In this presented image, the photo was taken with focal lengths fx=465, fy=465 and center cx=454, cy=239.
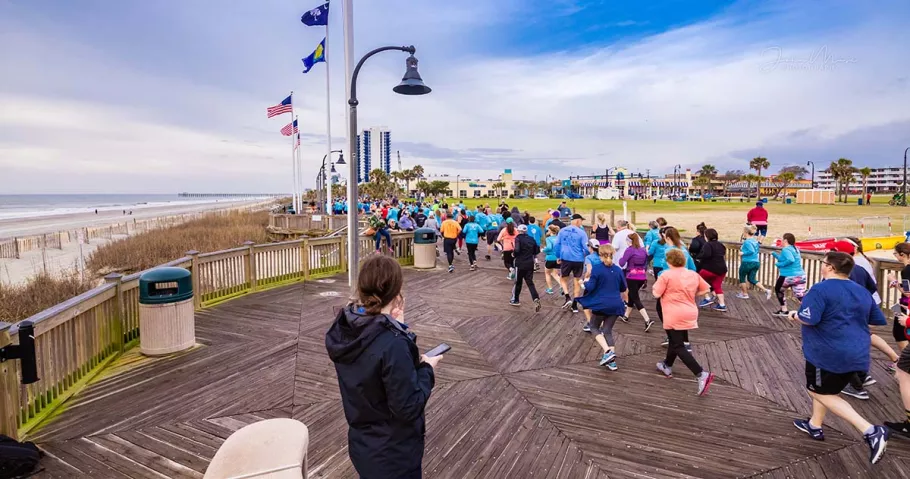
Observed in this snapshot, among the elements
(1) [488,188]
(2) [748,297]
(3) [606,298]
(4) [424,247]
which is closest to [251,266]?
(4) [424,247]

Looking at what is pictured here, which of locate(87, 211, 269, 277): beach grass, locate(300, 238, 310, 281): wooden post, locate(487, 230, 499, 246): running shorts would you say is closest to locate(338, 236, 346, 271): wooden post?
locate(300, 238, 310, 281): wooden post

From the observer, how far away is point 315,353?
21.2ft

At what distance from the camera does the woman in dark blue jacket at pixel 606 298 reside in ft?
19.3

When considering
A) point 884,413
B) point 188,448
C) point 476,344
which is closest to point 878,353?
point 884,413

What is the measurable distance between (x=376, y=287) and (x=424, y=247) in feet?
37.2

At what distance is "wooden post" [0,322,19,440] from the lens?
3.80 m

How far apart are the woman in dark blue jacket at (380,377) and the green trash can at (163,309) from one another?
4.98 m

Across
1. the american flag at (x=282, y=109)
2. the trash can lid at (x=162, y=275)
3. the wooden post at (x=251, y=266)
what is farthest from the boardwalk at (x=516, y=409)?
the american flag at (x=282, y=109)

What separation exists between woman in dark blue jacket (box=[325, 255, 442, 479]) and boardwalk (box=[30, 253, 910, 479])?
1.63 metres

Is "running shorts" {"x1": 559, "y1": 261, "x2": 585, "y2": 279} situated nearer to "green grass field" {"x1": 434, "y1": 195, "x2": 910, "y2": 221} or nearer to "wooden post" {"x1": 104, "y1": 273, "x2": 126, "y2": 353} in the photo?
"wooden post" {"x1": 104, "y1": 273, "x2": 126, "y2": 353}

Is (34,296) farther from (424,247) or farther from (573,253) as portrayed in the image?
(573,253)

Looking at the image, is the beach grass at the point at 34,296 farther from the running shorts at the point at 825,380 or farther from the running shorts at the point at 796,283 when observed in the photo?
the running shorts at the point at 796,283

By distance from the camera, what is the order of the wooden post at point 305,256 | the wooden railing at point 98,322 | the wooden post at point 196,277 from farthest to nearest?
the wooden post at point 305,256, the wooden post at point 196,277, the wooden railing at point 98,322

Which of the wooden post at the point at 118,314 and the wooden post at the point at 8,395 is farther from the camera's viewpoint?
the wooden post at the point at 118,314
